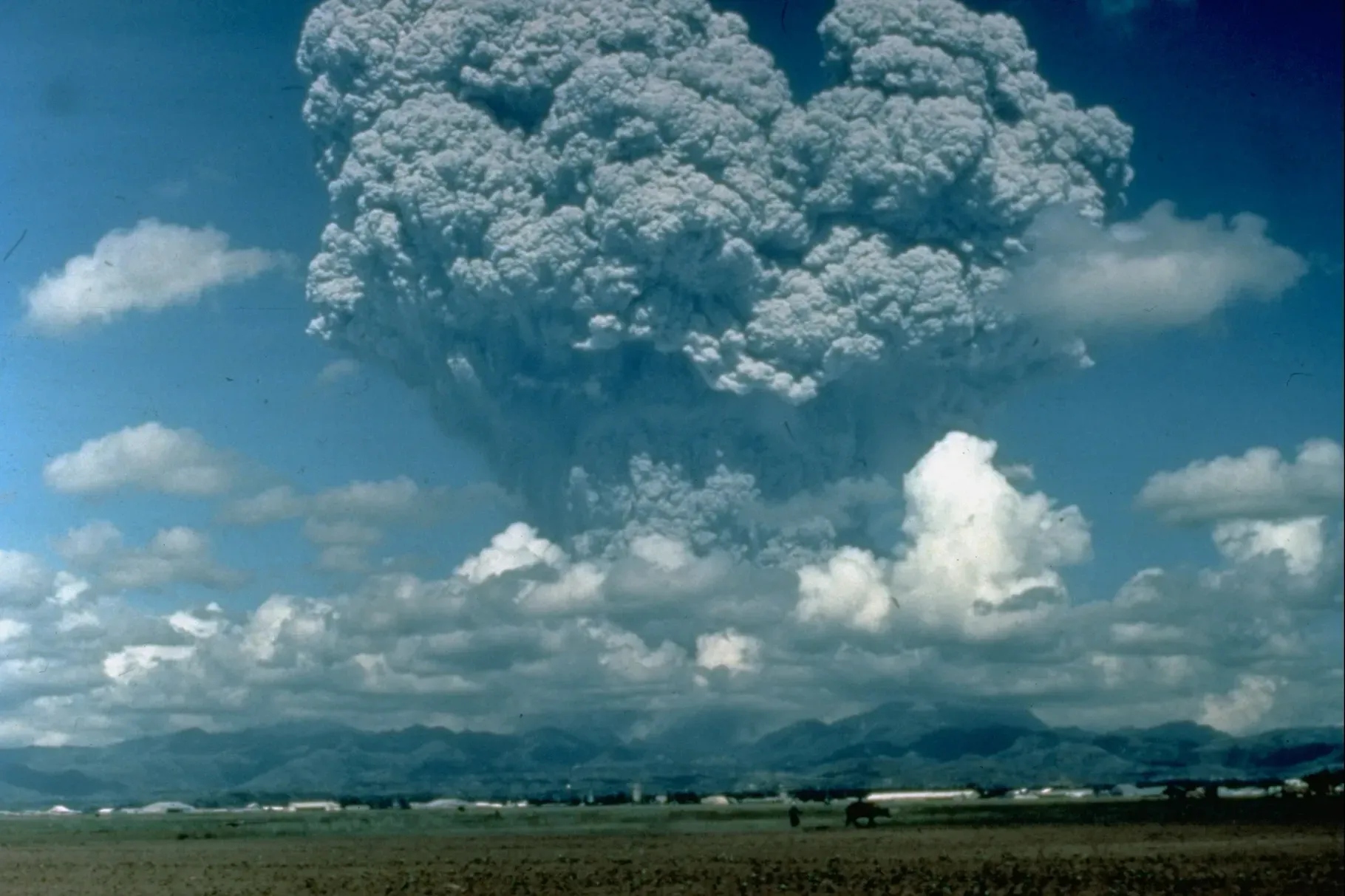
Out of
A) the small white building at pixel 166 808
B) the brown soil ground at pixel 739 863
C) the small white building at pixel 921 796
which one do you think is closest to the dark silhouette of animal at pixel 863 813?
the brown soil ground at pixel 739 863

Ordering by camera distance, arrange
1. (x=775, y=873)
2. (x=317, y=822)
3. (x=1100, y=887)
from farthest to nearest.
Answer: (x=317, y=822) < (x=775, y=873) < (x=1100, y=887)

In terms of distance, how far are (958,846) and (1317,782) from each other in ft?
178

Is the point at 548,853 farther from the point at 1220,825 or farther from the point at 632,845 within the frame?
the point at 1220,825

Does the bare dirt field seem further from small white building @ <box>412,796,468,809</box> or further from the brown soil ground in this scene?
small white building @ <box>412,796,468,809</box>

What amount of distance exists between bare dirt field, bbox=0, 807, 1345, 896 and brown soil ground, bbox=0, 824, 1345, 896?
103 mm

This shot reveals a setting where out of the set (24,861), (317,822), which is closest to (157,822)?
(317,822)

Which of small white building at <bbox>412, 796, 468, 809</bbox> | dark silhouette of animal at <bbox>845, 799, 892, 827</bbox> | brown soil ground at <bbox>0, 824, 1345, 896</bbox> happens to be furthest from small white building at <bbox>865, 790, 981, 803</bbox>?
brown soil ground at <bbox>0, 824, 1345, 896</bbox>

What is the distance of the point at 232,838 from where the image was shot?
69.4 m

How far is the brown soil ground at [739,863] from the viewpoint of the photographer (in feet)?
125

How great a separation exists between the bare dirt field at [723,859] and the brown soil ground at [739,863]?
0.34 ft

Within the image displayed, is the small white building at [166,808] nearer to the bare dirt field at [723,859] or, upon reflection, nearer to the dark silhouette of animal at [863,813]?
the bare dirt field at [723,859]

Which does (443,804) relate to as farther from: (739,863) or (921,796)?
(739,863)

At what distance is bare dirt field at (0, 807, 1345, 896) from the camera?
38.5 meters

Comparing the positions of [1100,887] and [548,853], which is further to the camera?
[548,853]
